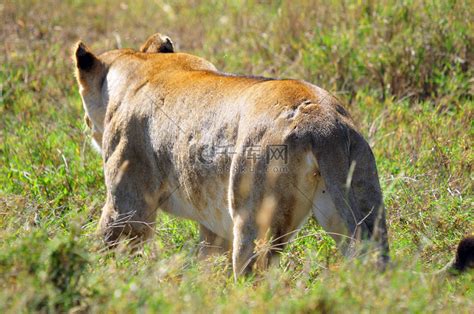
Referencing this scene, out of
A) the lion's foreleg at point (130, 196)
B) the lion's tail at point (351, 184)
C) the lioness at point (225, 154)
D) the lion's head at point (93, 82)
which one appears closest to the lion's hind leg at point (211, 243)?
the lioness at point (225, 154)

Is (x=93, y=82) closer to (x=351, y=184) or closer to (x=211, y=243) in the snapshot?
(x=211, y=243)

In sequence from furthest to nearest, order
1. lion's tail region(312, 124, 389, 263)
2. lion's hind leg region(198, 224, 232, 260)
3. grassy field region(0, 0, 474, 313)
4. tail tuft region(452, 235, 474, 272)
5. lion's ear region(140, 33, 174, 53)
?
lion's ear region(140, 33, 174, 53) → lion's hind leg region(198, 224, 232, 260) → tail tuft region(452, 235, 474, 272) → lion's tail region(312, 124, 389, 263) → grassy field region(0, 0, 474, 313)

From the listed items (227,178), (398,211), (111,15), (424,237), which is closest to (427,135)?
(398,211)

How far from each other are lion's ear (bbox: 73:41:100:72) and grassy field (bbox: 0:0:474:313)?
81cm

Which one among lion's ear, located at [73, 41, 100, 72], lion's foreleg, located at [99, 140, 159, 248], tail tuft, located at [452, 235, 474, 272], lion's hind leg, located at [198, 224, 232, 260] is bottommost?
lion's hind leg, located at [198, 224, 232, 260]

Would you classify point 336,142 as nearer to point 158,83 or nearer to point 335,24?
point 158,83

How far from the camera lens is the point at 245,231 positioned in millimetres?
3904

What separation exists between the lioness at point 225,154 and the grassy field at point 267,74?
18 cm

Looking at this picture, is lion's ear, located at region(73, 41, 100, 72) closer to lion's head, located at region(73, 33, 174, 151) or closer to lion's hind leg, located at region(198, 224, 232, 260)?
lion's head, located at region(73, 33, 174, 151)

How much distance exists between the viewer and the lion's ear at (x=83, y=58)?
5.29 meters

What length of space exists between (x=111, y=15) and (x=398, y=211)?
5.80m

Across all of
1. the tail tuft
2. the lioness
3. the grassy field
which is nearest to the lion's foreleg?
the lioness

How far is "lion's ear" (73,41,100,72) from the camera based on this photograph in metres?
5.29

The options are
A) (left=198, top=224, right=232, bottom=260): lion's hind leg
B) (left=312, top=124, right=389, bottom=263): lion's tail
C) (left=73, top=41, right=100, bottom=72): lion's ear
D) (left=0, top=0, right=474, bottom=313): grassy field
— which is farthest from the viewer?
(left=73, top=41, right=100, bottom=72): lion's ear
